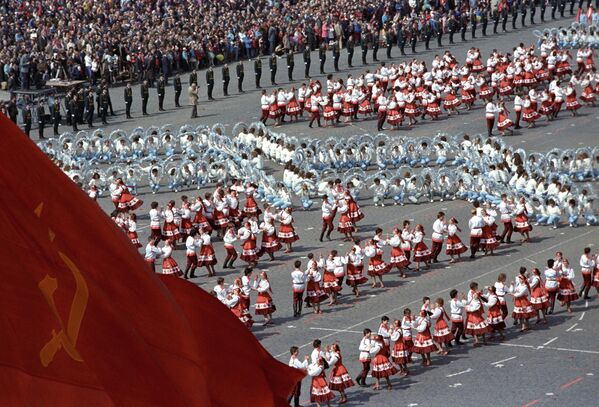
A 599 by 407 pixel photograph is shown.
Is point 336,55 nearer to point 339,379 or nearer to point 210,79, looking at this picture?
point 210,79

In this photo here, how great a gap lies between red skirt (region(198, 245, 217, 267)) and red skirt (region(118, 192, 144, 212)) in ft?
16.0

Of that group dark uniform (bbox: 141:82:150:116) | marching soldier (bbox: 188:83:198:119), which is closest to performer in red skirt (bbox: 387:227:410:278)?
→ marching soldier (bbox: 188:83:198:119)

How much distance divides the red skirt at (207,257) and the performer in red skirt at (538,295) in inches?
305

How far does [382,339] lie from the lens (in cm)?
2525

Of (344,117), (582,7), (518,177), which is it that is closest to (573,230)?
(518,177)

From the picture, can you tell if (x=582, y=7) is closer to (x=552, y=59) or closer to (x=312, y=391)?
(x=552, y=59)

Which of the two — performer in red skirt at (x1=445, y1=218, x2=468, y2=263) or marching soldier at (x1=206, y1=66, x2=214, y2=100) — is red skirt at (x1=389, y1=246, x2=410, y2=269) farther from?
marching soldier at (x1=206, y1=66, x2=214, y2=100)

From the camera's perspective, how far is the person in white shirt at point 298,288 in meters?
29.3

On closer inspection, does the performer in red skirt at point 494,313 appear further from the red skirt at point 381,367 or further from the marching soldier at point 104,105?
the marching soldier at point 104,105

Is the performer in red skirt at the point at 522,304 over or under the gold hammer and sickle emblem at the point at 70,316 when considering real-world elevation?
under

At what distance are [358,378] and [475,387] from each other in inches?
85.0

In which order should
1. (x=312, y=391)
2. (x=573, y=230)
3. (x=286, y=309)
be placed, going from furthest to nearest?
(x=573, y=230) < (x=286, y=309) < (x=312, y=391)

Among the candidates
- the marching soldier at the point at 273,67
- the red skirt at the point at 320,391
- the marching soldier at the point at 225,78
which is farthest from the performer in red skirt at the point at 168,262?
the marching soldier at the point at 273,67

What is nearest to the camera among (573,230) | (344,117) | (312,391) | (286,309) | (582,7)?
(312,391)
